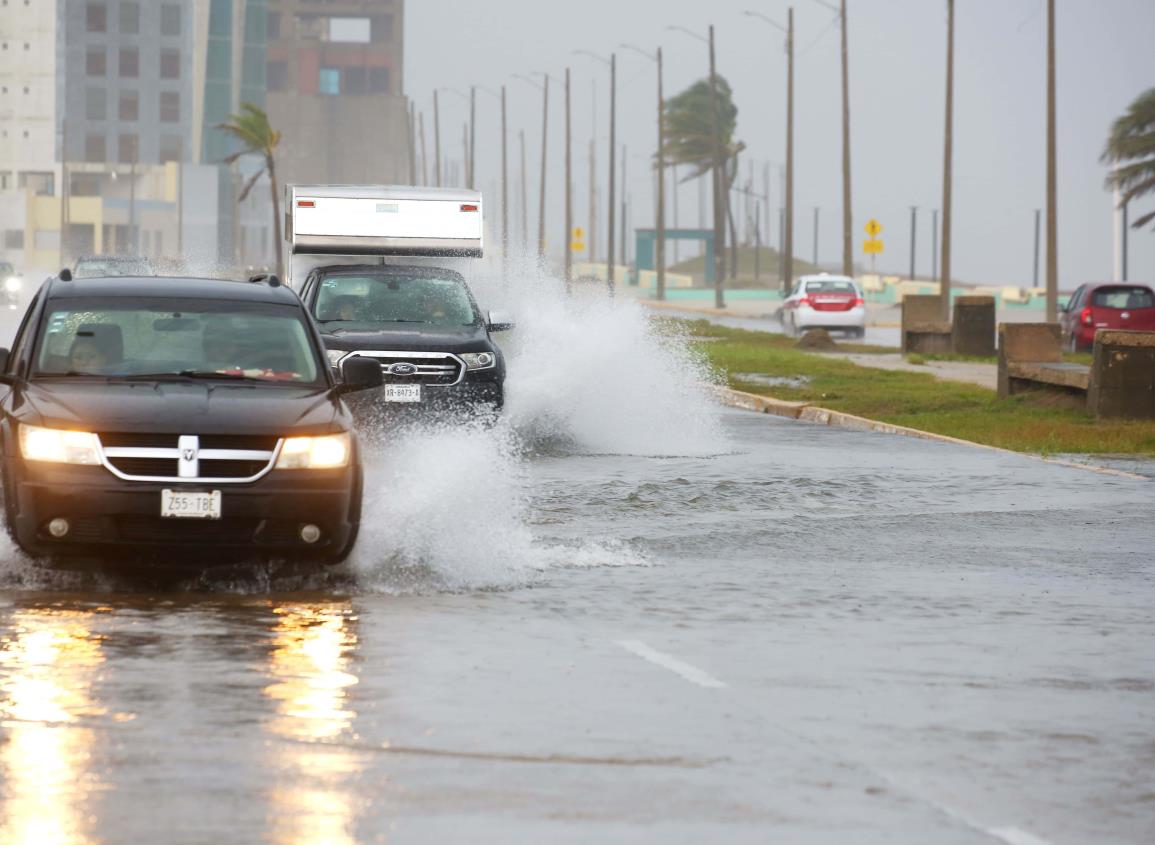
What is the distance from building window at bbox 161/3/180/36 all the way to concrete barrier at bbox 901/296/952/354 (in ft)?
427

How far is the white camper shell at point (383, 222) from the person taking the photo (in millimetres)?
28891

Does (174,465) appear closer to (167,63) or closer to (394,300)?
(394,300)

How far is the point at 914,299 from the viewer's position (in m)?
52.1

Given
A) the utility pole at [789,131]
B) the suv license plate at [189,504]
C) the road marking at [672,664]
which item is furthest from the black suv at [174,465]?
the utility pole at [789,131]

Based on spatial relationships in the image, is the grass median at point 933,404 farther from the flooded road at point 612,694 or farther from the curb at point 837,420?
the flooded road at point 612,694

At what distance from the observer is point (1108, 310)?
157ft

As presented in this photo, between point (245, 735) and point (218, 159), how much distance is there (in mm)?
173145

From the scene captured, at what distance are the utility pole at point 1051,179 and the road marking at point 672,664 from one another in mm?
48578

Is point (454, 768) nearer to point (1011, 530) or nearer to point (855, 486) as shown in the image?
point (1011, 530)

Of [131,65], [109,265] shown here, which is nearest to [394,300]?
[109,265]

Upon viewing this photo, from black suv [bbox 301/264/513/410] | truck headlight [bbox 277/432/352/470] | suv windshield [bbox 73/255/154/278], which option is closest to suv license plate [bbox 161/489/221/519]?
truck headlight [bbox 277/432/352/470]

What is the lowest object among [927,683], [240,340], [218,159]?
[927,683]

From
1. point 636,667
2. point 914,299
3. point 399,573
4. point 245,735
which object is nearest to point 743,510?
point 399,573

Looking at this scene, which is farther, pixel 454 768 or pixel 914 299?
pixel 914 299
